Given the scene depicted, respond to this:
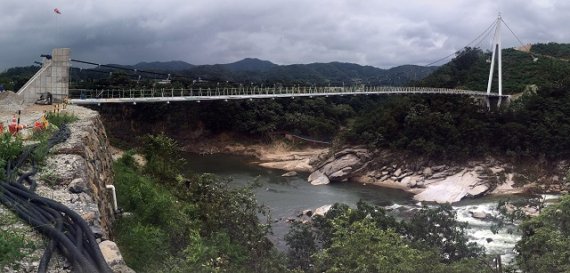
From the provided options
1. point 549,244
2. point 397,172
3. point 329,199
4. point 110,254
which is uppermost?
point 110,254

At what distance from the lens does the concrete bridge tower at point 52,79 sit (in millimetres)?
7984

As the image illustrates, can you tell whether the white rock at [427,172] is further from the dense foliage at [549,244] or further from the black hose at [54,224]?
the black hose at [54,224]

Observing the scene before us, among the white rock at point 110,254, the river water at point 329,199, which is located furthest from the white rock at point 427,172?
the white rock at point 110,254

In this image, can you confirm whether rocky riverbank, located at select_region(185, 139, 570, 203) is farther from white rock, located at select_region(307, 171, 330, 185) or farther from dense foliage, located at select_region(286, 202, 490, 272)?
dense foliage, located at select_region(286, 202, 490, 272)

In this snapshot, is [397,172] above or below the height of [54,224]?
below

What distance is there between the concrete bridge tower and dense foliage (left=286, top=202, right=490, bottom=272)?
4.65 meters

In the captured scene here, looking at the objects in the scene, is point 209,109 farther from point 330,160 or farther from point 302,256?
point 302,256

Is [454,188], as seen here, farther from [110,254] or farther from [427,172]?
[110,254]

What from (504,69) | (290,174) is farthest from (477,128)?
(504,69)

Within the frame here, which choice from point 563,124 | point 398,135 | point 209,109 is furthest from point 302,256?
point 209,109

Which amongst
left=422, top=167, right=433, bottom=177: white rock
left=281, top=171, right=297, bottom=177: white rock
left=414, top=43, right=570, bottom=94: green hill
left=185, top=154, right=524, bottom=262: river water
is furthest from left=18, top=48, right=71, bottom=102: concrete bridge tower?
left=414, top=43, right=570, bottom=94: green hill

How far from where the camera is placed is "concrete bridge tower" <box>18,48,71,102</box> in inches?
314

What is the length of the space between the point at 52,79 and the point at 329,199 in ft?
30.1

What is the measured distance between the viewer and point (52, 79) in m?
8.15
